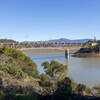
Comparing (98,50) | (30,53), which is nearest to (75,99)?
(98,50)

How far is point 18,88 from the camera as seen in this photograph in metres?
5.45

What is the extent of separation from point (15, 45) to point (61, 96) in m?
44.0

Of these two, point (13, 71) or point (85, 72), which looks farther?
point (85, 72)

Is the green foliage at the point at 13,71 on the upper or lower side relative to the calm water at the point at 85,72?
upper

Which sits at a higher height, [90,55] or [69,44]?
[69,44]

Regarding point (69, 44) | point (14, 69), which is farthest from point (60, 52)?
point (14, 69)

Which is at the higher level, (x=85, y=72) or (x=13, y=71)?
(x=13, y=71)

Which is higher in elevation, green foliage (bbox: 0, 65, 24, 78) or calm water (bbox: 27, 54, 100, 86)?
green foliage (bbox: 0, 65, 24, 78)

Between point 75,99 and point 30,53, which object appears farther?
point 30,53

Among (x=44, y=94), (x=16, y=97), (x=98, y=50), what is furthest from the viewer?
(x=98, y=50)

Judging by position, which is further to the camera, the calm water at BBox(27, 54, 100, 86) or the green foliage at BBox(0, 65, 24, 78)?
the calm water at BBox(27, 54, 100, 86)

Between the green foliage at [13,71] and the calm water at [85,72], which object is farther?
the calm water at [85,72]

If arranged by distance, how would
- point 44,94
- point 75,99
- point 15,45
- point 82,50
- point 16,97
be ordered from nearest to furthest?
→ point 16,97
point 75,99
point 44,94
point 15,45
point 82,50

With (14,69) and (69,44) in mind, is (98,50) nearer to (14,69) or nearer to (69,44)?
(69,44)
